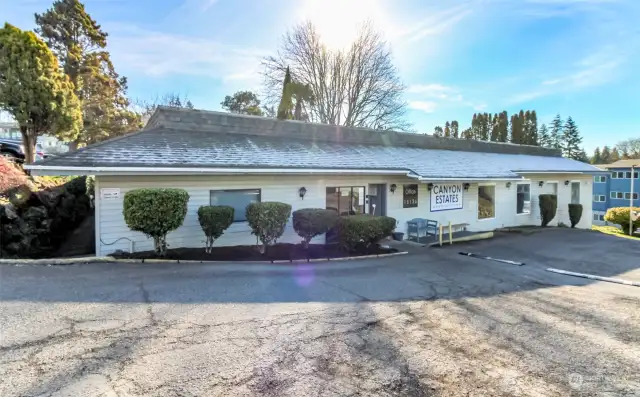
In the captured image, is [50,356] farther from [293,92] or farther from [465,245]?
[293,92]

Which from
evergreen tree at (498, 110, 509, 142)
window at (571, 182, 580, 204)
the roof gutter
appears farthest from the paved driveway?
evergreen tree at (498, 110, 509, 142)

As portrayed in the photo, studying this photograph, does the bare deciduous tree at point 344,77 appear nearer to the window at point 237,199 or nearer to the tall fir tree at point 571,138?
the window at point 237,199

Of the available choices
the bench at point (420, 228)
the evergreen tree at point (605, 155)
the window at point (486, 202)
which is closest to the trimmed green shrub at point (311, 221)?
the bench at point (420, 228)

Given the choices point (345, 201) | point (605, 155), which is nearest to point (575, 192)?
point (345, 201)

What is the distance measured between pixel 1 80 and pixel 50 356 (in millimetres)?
13107

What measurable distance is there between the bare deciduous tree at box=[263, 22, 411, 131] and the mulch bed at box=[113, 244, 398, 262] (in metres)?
19.1

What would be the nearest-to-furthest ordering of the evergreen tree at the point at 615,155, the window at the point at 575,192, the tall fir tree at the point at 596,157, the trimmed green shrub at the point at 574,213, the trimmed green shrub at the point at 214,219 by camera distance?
the trimmed green shrub at the point at 214,219
the trimmed green shrub at the point at 574,213
the window at the point at 575,192
the evergreen tree at the point at 615,155
the tall fir tree at the point at 596,157

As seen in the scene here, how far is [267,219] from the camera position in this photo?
28.2 ft

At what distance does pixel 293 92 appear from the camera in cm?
1695

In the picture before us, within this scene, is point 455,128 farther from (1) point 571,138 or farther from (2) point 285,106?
(2) point 285,106

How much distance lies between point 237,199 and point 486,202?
1179 cm

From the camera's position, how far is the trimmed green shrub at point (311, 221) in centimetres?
934

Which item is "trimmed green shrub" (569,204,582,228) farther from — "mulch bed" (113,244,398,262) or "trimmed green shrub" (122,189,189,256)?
"trimmed green shrub" (122,189,189,256)

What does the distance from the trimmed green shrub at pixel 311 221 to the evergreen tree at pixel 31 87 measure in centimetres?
1049
